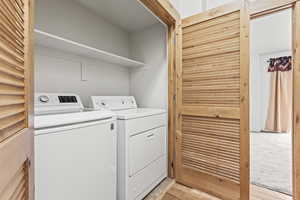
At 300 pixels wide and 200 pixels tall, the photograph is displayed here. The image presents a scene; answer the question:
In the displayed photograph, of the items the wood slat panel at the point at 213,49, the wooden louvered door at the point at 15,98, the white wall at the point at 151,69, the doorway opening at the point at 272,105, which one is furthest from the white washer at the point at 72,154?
the doorway opening at the point at 272,105

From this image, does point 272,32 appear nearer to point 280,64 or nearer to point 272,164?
point 280,64

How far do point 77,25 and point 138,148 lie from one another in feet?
5.10

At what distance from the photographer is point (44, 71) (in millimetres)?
1507

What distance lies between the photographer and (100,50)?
1.80m

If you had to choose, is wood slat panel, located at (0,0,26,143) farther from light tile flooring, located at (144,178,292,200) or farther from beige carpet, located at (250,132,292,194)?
beige carpet, located at (250,132,292,194)

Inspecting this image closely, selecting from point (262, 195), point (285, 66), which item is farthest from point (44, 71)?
point (285, 66)

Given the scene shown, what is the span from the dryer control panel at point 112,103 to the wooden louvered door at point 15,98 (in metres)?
1.09

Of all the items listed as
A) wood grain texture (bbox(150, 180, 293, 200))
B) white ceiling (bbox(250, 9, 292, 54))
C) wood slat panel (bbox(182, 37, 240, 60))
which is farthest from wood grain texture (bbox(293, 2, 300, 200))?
white ceiling (bbox(250, 9, 292, 54))

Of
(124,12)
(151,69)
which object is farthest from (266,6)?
A: (124,12)

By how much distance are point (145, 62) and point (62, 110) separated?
4.53 ft

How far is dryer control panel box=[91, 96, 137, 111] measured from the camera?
171 centimetres

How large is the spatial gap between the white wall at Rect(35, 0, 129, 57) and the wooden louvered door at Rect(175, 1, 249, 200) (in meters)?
0.99

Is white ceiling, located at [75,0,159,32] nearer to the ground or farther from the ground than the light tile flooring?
farther from the ground

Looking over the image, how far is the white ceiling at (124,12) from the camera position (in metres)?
1.79
